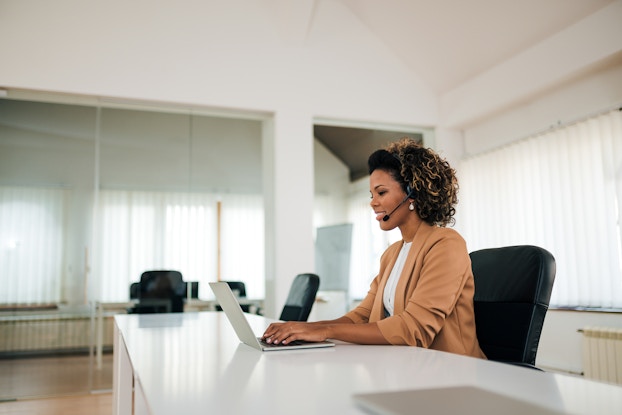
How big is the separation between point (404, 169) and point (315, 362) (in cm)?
94

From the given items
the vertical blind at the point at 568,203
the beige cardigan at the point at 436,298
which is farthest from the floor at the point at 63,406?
the vertical blind at the point at 568,203

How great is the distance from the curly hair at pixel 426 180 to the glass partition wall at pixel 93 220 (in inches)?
125

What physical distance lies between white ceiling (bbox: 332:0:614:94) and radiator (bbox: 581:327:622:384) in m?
2.30

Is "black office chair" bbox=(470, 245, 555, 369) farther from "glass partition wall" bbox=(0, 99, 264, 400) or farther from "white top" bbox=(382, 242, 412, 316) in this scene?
"glass partition wall" bbox=(0, 99, 264, 400)

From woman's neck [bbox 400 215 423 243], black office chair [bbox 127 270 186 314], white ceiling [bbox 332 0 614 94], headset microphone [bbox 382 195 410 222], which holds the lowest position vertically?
black office chair [bbox 127 270 186 314]

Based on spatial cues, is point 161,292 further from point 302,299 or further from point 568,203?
point 568,203

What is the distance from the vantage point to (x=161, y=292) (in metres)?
4.63

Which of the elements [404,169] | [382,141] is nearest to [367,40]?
[382,141]

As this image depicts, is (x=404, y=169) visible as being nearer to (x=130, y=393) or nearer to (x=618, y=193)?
(x=130, y=393)

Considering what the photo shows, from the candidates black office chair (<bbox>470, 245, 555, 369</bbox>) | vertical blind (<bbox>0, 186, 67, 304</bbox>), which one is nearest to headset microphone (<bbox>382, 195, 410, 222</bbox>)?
black office chair (<bbox>470, 245, 555, 369</bbox>)

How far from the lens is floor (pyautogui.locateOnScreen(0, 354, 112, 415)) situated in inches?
159

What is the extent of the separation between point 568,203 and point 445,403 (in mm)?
4115

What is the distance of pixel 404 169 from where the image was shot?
1.87 metres

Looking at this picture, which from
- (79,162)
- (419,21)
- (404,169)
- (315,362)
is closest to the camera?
(315,362)
